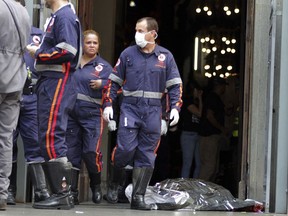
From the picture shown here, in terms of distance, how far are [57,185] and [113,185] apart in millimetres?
1798

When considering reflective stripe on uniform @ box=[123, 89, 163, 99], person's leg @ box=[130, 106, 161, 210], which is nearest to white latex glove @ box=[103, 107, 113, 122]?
reflective stripe on uniform @ box=[123, 89, 163, 99]

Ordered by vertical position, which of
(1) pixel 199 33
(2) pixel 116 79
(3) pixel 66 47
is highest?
(1) pixel 199 33

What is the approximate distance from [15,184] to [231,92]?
6285 mm

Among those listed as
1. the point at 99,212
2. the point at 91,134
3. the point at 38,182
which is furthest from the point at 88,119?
the point at 99,212

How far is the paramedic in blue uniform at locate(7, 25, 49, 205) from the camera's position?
848 centimetres

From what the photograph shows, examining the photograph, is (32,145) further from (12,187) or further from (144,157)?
(144,157)

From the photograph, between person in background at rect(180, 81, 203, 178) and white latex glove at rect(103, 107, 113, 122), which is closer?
white latex glove at rect(103, 107, 113, 122)

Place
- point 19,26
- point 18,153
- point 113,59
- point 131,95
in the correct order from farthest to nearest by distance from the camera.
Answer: point 113,59, point 18,153, point 131,95, point 19,26

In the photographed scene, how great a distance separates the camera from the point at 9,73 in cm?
753

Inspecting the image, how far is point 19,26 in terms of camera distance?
25.0ft

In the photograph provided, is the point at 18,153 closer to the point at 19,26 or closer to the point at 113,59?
the point at 19,26

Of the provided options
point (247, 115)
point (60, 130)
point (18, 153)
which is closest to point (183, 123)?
point (247, 115)

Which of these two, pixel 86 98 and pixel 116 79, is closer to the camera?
pixel 116 79

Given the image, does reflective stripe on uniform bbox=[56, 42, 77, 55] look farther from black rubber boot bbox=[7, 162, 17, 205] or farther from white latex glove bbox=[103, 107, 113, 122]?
black rubber boot bbox=[7, 162, 17, 205]
